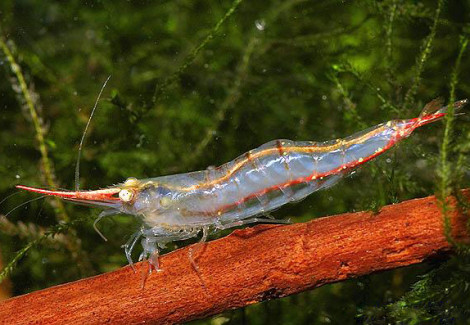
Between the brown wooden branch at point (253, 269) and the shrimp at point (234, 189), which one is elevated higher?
the shrimp at point (234, 189)

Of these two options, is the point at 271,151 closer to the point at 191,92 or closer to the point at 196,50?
the point at 196,50

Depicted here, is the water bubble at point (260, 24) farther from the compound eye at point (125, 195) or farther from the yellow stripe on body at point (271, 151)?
the compound eye at point (125, 195)

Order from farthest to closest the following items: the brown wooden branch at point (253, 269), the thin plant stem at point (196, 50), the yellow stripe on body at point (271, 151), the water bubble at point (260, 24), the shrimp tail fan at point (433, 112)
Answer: the water bubble at point (260, 24) → the thin plant stem at point (196, 50) → the yellow stripe on body at point (271, 151) → the shrimp tail fan at point (433, 112) → the brown wooden branch at point (253, 269)

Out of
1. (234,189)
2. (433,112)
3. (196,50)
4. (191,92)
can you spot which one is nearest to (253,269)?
(234,189)

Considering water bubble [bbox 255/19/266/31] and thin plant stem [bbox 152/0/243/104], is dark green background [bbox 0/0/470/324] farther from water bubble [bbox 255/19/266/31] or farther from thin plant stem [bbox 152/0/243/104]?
thin plant stem [bbox 152/0/243/104]

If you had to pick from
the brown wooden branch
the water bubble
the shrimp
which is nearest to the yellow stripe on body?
the shrimp

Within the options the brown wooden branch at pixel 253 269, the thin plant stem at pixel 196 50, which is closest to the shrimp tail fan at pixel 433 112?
the brown wooden branch at pixel 253 269

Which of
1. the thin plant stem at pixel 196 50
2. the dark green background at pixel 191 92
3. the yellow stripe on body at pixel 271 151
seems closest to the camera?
the yellow stripe on body at pixel 271 151

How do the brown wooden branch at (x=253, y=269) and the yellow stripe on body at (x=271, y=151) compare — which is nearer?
the brown wooden branch at (x=253, y=269)
